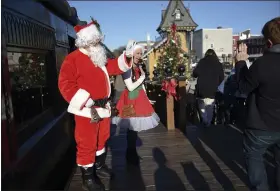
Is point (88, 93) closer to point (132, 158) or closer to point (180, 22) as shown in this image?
point (132, 158)

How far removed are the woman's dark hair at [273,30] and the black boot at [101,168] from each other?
2.19m

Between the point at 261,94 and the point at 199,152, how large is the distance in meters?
2.21

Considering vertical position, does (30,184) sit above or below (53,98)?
below

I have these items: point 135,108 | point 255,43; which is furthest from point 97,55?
point 255,43

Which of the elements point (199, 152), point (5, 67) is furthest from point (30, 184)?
point (199, 152)

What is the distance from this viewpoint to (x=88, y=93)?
2920 millimetres

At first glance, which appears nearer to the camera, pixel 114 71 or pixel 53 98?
pixel 114 71

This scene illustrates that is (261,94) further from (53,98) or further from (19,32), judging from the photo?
(53,98)

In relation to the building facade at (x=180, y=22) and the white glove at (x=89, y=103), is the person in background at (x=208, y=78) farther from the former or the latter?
the building facade at (x=180, y=22)

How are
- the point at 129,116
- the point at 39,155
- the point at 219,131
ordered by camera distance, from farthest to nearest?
the point at 219,131
the point at 129,116
the point at 39,155

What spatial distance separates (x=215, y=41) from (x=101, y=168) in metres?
56.1

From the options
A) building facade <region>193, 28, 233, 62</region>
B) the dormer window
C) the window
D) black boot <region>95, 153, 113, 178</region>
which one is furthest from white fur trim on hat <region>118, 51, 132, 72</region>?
building facade <region>193, 28, 233, 62</region>

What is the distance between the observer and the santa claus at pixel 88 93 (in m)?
2.88

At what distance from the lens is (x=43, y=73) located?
359 cm
